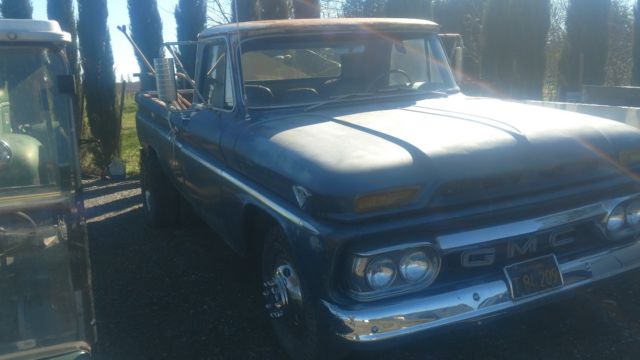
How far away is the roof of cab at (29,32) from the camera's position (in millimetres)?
2980

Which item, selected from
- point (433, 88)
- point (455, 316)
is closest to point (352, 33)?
point (433, 88)

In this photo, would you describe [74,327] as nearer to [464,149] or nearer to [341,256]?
[341,256]

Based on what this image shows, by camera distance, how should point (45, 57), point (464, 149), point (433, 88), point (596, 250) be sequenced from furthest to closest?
point (433, 88) < point (45, 57) < point (596, 250) < point (464, 149)

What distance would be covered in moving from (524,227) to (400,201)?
656 millimetres

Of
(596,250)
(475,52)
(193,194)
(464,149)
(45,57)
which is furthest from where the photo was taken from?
(475,52)

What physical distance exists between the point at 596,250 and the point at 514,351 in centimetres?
75

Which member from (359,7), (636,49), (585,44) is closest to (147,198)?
(585,44)

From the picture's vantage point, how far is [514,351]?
10.6ft

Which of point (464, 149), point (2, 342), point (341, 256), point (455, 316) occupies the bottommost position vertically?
point (2, 342)

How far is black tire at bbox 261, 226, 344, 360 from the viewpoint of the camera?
2.67m

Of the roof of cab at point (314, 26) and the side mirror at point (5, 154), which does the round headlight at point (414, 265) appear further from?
the side mirror at point (5, 154)

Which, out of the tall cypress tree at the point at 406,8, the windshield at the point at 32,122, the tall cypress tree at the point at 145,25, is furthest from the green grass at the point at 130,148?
the windshield at the point at 32,122

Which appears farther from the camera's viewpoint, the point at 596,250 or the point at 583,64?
the point at 583,64

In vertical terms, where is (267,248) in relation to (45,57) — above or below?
below
